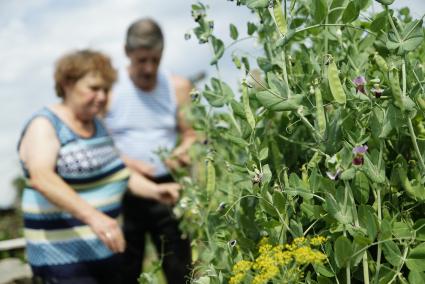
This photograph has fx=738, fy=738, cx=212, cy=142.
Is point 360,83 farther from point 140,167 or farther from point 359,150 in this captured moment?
point 140,167

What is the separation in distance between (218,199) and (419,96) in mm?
1124

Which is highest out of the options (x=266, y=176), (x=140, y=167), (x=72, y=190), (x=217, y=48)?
(x=217, y=48)

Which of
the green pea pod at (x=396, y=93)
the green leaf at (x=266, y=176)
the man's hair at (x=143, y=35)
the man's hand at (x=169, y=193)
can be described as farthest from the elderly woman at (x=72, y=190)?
the green pea pod at (x=396, y=93)

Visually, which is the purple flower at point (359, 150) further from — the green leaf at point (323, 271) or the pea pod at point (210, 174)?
the pea pod at point (210, 174)

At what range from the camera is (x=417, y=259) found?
1.58 m

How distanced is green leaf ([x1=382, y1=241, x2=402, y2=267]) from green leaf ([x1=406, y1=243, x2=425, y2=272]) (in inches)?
0.8

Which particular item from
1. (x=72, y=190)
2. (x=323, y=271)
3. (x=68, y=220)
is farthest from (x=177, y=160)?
(x=323, y=271)

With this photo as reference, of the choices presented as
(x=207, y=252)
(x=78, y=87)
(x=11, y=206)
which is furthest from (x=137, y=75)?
(x=11, y=206)

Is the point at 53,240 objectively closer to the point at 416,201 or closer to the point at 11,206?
the point at 416,201

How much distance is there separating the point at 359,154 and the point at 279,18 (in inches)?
15.6

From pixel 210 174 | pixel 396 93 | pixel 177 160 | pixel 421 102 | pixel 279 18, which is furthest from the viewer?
pixel 177 160

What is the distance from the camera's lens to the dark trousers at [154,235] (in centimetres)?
435

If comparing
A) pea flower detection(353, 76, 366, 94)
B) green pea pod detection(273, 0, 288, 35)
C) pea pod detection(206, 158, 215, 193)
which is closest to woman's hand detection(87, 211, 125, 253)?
pea pod detection(206, 158, 215, 193)

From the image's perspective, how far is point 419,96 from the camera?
1.60 m
